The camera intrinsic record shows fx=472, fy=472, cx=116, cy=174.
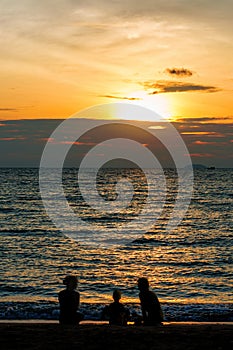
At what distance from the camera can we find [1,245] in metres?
33.9

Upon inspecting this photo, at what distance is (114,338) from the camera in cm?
912

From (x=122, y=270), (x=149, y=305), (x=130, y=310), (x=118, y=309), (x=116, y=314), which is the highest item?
(x=149, y=305)

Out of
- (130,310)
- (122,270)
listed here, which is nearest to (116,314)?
(130,310)

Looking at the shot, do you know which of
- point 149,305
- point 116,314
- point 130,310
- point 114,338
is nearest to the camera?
point 114,338

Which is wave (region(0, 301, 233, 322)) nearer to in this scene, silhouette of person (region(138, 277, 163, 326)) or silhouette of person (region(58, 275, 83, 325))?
silhouette of person (region(138, 277, 163, 326))

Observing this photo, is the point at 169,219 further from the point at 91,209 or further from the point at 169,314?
the point at 169,314

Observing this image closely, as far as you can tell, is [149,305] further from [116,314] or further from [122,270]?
[122,270]

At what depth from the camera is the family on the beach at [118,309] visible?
454 inches

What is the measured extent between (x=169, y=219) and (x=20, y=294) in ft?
120

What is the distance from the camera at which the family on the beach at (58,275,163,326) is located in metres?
11.5

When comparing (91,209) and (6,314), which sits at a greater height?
(91,209)

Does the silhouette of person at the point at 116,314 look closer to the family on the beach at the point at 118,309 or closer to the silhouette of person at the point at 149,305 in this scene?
the family on the beach at the point at 118,309

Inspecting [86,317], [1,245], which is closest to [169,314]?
[86,317]

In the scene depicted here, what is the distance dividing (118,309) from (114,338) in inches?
106
